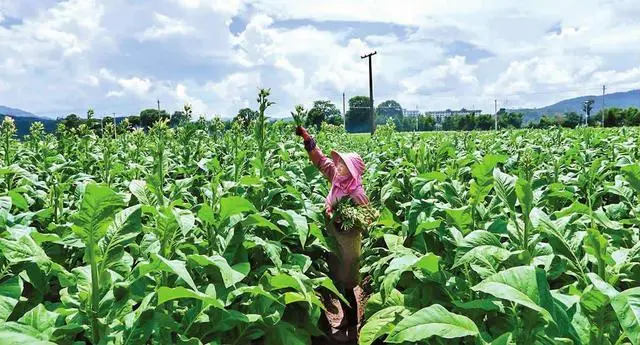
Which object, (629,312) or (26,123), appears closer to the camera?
(629,312)

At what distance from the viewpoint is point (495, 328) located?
2.48 meters

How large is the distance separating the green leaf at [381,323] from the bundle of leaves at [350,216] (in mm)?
1297

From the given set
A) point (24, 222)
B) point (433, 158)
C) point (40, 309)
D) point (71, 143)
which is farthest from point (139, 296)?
point (71, 143)

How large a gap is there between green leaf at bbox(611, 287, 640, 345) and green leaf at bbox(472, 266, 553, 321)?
23 centimetres

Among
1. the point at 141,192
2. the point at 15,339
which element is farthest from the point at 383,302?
the point at 15,339

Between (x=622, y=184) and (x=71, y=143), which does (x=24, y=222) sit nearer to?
(x=622, y=184)

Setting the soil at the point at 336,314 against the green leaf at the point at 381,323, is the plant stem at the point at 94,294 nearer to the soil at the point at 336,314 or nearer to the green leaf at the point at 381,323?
the green leaf at the point at 381,323

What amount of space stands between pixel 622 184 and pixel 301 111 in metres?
2.90

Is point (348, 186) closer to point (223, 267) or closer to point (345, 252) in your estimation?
point (345, 252)

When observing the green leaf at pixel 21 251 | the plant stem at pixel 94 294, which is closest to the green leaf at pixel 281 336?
the plant stem at pixel 94 294

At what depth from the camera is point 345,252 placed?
14.1ft

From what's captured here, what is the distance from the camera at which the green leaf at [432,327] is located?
193cm

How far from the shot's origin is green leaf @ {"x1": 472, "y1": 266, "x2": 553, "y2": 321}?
6.14 ft

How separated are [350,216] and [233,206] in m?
1.60
